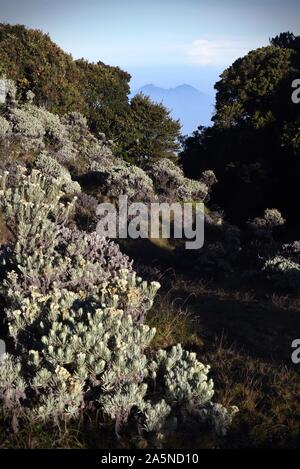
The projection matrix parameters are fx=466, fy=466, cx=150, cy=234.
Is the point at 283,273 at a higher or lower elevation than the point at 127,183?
lower

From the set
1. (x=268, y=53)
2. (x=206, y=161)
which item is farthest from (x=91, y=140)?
(x=268, y=53)

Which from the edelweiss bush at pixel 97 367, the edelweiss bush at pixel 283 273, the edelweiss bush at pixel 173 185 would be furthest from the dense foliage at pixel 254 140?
the edelweiss bush at pixel 97 367

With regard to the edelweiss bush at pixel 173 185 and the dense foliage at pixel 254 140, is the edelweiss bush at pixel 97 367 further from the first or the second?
Result: the dense foliage at pixel 254 140

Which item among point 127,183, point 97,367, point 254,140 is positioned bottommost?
point 97,367

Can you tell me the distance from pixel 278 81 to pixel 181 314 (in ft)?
97.5

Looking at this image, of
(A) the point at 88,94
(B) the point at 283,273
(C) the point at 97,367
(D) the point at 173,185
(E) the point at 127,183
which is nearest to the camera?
(C) the point at 97,367

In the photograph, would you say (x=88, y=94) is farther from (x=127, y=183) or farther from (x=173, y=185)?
(x=127, y=183)

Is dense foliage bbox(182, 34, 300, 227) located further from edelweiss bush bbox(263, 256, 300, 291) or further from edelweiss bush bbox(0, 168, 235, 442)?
edelweiss bush bbox(0, 168, 235, 442)

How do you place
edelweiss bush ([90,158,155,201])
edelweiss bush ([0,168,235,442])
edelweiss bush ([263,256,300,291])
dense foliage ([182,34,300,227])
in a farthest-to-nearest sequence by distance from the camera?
dense foliage ([182,34,300,227]) → edelweiss bush ([90,158,155,201]) → edelweiss bush ([263,256,300,291]) → edelweiss bush ([0,168,235,442])

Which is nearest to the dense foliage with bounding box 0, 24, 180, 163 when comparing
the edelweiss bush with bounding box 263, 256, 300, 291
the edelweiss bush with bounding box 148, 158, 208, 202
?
the edelweiss bush with bounding box 148, 158, 208, 202

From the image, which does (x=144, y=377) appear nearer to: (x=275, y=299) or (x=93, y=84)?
(x=275, y=299)

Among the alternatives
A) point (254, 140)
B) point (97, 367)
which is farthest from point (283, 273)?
point (254, 140)

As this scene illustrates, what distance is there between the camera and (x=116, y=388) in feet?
18.7

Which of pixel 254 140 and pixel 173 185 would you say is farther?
pixel 254 140
